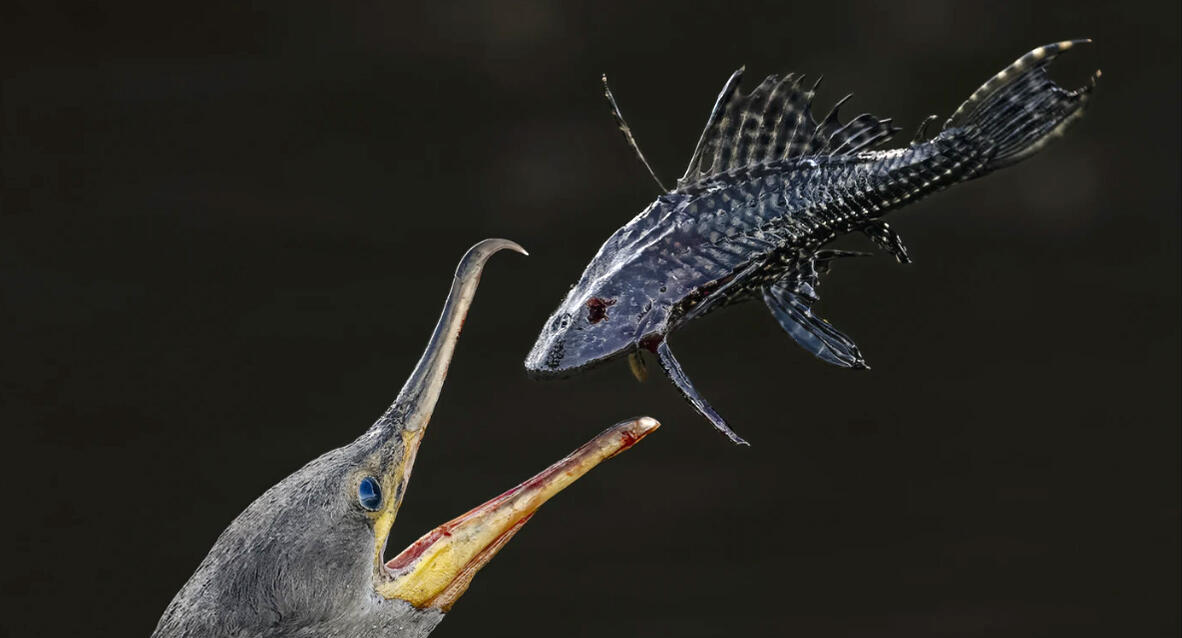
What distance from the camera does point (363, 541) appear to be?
1.88 meters

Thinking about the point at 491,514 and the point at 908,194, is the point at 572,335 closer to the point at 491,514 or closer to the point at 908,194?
the point at 491,514

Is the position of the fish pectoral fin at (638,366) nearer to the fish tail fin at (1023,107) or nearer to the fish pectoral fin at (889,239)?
the fish pectoral fin at (889,239)

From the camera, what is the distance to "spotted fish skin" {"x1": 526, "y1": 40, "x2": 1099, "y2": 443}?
1819 mm

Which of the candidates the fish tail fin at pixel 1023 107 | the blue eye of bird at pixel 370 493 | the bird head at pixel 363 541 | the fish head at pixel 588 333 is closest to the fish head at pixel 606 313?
the fish head at pixel 588 333

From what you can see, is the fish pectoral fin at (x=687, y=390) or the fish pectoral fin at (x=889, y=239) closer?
the fish pectoral fin at (x=687, y=390)

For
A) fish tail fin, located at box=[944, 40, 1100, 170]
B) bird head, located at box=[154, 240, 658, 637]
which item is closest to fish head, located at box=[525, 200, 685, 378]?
bird head, located at box=[154, 240, 658, 637]

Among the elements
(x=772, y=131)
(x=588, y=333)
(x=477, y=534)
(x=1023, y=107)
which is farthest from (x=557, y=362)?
(x=1023, y=107)

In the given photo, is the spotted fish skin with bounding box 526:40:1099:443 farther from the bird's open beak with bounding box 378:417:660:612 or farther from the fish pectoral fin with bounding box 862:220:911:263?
the bird's open beak with bounding box 378:417:660:612

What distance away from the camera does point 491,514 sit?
1.90 m

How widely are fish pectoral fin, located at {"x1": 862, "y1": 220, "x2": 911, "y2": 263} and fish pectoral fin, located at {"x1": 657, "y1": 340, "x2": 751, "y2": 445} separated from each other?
32 centimetres

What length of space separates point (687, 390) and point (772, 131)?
14.0 inches

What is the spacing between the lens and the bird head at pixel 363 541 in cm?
182

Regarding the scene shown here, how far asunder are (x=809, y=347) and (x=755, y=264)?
13 centimetres

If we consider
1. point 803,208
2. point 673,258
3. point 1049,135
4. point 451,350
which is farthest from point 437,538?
point 1049,135
